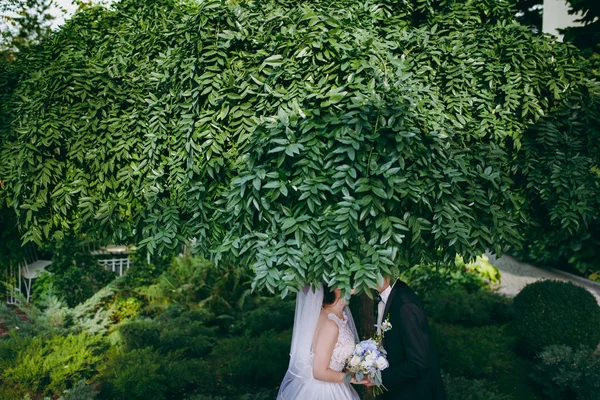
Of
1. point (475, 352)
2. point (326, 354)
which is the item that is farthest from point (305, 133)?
point (475, 352)

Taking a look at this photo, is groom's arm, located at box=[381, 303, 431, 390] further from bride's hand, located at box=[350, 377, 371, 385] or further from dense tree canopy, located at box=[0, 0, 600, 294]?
dense tree canopy, located at box=[0, 0, 600, 294]

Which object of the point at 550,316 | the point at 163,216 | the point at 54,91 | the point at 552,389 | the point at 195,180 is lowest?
the point at 552,389

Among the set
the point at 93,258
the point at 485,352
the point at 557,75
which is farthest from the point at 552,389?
the point at 93,258

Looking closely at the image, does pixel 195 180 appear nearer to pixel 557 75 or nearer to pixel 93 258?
pixel 557 75

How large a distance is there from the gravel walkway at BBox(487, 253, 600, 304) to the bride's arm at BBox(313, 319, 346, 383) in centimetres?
814

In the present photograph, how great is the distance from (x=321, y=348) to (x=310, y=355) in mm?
247

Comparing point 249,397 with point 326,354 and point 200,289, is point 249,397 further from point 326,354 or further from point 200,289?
point 200,289

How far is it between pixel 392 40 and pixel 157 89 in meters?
1.86

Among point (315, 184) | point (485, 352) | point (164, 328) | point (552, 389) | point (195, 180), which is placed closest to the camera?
point (315, 184)

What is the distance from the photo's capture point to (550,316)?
6238mm

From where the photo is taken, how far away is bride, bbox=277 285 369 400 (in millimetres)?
3602

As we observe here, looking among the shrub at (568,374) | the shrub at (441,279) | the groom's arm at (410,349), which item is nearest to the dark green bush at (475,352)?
the shrub at (568,374)

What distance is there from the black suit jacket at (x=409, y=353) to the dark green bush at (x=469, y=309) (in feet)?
15.4

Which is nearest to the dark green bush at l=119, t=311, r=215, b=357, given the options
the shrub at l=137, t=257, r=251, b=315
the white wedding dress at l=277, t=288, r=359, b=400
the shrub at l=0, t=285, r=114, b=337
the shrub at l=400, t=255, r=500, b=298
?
the shrub at l=0, t=285, r=114, b=337
